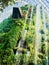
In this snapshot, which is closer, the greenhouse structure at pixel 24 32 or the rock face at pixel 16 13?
the greenhouse structure at pixel 24 32

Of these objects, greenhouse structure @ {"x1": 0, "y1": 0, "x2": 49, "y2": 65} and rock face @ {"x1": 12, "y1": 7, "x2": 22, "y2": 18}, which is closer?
greenhouse structure @ {"x1": 0, "y1": 0, "x2": 49, "y2": 65}

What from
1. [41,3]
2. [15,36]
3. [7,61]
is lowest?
[7,61]

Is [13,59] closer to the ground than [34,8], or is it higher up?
closer to the ground

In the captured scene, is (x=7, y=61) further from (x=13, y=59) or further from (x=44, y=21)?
(x=44, y=21)

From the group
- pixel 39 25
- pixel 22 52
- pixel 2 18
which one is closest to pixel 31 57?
pixel 22 52

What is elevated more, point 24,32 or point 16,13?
point 16,13

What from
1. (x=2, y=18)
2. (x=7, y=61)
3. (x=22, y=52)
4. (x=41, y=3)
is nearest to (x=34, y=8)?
(x=41, y=3)

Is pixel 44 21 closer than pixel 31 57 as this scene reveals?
No
